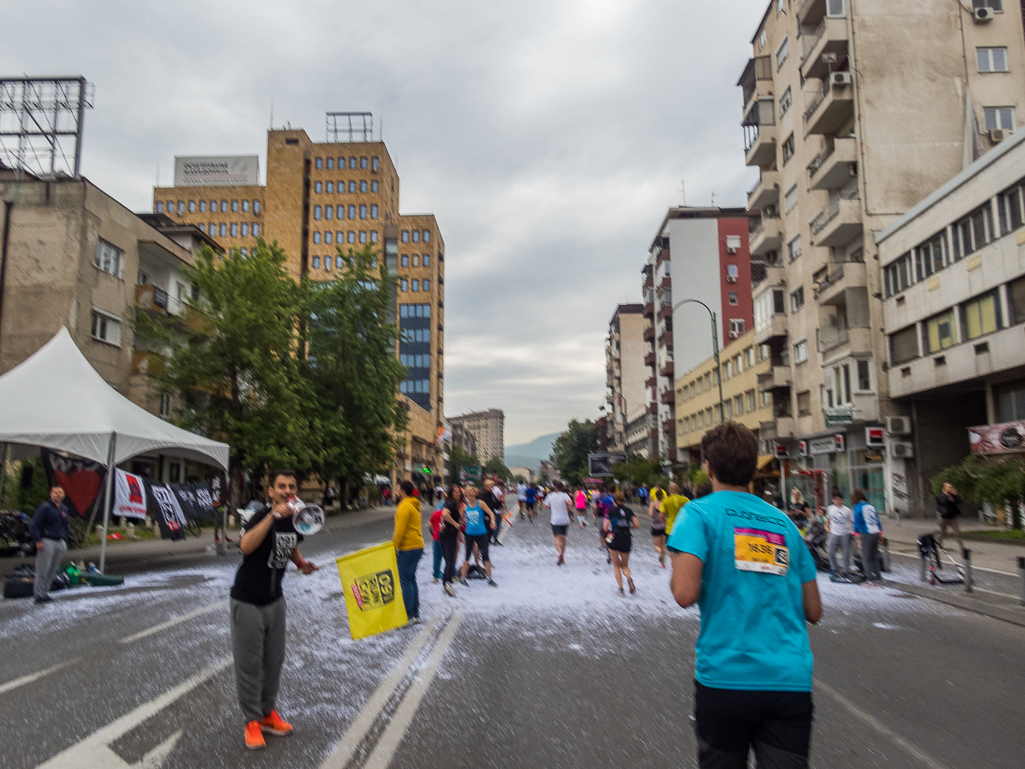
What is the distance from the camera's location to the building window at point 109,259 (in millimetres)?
29641

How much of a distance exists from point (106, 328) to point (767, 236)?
33.3m

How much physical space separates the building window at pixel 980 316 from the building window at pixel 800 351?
40.2 ft

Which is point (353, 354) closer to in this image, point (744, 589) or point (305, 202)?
point (744, 589)

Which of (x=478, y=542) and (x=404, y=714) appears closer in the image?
(x=404, y=714)

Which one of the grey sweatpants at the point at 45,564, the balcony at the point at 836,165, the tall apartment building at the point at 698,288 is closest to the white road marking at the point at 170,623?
the grey sweatpants at the point at 45,564

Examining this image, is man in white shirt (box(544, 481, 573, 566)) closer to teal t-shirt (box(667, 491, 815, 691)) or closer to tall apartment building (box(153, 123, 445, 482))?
teal t-shirt (box(667, 491, 815, 691))

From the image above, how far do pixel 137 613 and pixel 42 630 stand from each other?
49.3 inches

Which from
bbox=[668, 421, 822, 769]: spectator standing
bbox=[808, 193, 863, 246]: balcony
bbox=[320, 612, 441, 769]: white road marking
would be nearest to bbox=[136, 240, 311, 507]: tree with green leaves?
bbox=[320, 612, 441, 769]: white road marking

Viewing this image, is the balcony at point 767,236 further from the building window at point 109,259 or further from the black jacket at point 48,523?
the black jacket at point 48,523

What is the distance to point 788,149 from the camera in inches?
1601

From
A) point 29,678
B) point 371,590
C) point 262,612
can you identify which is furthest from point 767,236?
point 262,612

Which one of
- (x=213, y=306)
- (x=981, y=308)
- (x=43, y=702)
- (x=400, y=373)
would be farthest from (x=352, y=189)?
(x=43, y=702)

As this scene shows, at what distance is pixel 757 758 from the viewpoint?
2.55 meters

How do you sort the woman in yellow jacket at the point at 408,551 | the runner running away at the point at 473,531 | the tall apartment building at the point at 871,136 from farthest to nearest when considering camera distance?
1. the tall apartment building at the point at 871,136
2. the runner running away at the point at 473,531
3. the woman in yellow jacket at the point at 408,551
